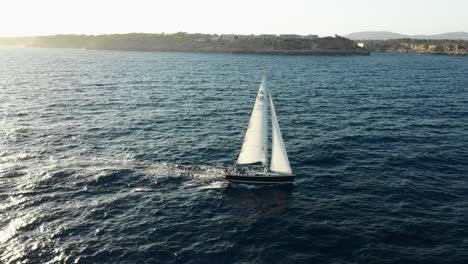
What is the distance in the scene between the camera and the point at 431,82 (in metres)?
121

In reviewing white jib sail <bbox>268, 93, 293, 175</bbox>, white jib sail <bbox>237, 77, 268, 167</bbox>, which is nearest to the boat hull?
white jib sail <bbox>268, 93, 293, 175</bbox>

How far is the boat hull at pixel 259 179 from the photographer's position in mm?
43719

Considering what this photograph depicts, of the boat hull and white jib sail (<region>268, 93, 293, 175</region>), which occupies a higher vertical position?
white jib sail (<region>268, 93, 293, 175</region>)

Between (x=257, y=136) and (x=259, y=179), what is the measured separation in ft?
16.4

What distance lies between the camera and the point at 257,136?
144 ft

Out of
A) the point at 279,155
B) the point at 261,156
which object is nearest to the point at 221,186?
the point at 261,156

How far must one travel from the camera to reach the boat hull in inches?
1721

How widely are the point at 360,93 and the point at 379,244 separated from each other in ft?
245

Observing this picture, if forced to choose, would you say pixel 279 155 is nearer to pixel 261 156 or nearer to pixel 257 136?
pixel 261 156

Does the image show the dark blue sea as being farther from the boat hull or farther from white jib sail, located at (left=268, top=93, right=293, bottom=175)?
white jib sail, located at (left=268, top=93, right=293, bottom=175)

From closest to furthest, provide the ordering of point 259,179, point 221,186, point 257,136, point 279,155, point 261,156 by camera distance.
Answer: point 257,136
point 259,179
point 221,186
point 261,156
point 279,155

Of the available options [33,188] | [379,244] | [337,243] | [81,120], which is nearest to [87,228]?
[33,188]

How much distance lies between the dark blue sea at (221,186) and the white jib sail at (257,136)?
Result: 3713 mm

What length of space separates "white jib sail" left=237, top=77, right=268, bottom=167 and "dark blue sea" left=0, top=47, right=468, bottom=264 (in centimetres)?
371
